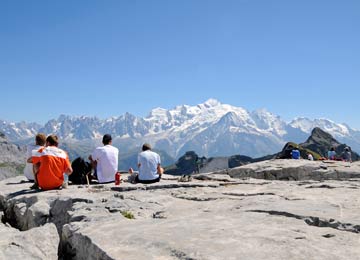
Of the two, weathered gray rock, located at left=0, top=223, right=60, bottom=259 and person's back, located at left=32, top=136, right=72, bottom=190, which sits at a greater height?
person's back, located at left=32, top=136, right=72, bottom=190

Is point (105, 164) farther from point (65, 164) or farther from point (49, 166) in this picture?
point (49, 166)

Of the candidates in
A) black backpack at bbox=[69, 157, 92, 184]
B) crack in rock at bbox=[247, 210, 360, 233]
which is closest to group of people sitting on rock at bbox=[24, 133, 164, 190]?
black backpack at bbox=[69, 157, 92, 184]

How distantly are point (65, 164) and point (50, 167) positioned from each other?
0.69m

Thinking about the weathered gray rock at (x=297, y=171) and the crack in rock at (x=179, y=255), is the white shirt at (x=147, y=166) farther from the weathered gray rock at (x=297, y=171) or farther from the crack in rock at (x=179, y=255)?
the weathered gray rock at (x=297, y=171)

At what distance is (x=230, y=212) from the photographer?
33.5 feet

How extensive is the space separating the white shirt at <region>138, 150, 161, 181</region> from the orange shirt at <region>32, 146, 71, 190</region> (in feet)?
13.3

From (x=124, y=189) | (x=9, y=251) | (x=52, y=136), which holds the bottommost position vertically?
(x=9, y=251)

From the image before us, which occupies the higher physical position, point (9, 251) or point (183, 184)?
point (183, 184)

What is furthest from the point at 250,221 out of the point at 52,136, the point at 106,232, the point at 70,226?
the point at 52,136

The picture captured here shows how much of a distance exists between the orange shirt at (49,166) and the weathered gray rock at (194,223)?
58 cm

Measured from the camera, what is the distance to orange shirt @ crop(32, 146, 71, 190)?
1488 cm

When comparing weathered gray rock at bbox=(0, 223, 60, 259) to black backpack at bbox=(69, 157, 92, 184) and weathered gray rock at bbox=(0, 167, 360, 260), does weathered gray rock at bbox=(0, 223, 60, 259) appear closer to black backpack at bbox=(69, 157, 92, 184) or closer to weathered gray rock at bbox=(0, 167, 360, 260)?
weathered gray rock at bbox=(0, 167, 360, 260)

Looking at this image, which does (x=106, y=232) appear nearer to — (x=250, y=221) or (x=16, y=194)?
(x=250, y=221)

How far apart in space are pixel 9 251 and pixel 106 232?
229 centimetres
